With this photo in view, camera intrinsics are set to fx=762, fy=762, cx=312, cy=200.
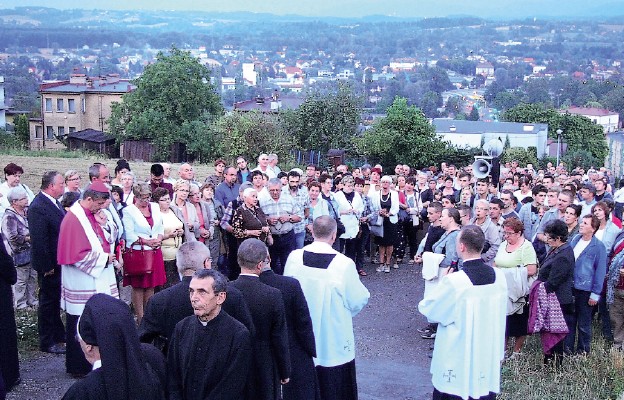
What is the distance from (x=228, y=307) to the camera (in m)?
4.86

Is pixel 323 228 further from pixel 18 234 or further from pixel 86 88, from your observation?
pixel 86 88

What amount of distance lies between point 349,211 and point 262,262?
6.49 metres

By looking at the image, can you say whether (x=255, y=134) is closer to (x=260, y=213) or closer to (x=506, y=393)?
(x=260, y=213)

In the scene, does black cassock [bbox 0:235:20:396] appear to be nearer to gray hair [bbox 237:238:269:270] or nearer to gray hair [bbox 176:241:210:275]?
gray hair [bbox 176:241:210:275]

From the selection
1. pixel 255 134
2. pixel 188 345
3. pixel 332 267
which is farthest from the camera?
pixel 255 134

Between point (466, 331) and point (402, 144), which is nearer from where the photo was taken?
point (466, 331)

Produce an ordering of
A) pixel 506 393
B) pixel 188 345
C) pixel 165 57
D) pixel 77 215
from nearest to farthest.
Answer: pixel 188 345 → pixel 77 215 → pixel 506 393 → pixel 165 57

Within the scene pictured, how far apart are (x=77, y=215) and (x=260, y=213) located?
10.0 ft

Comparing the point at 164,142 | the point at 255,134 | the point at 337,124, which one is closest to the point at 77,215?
the point at 255,134

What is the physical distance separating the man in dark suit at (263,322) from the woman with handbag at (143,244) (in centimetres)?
301

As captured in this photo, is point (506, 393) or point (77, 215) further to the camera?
point (506, 393)

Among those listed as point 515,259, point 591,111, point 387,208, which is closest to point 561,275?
point 515,259

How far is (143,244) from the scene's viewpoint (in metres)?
8.05

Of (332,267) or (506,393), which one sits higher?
(332,267)
